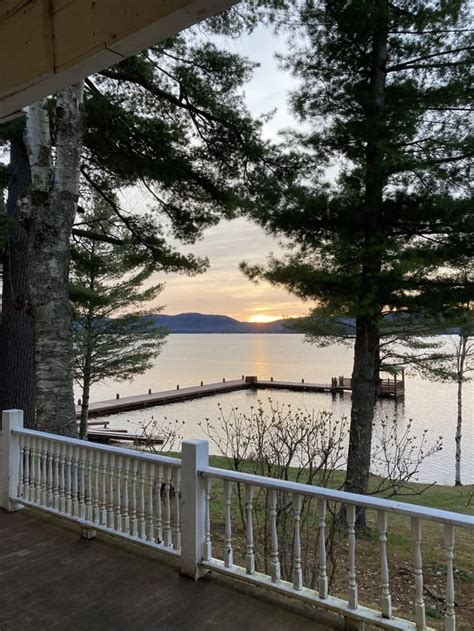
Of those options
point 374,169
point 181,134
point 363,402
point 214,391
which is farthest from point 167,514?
point 214,391

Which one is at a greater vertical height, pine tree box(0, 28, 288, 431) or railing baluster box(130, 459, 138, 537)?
pine tree box(0, 28, 288, 431)

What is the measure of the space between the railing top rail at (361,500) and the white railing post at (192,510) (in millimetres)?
68

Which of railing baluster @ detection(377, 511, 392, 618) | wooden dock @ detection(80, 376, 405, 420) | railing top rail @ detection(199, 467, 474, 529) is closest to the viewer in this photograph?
railing top rail @ detection(199, 467, 474, 529)

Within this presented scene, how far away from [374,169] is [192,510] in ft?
15.8

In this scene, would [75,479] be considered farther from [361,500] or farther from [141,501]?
[361,500]

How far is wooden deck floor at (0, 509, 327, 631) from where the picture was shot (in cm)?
229

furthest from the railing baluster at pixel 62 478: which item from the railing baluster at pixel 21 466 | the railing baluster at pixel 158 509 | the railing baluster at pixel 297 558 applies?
the railing baluster at pixel 297 558

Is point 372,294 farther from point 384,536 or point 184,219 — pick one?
point 384,536

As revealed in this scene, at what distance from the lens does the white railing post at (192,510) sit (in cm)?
274

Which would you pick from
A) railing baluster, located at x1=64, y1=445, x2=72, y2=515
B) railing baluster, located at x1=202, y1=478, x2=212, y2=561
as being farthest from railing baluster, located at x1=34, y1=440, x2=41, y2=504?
railing baluster, located at x1=202, y1=478, x2=212, y2=561

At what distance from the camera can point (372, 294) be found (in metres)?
5.73

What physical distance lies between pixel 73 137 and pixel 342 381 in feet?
97.3

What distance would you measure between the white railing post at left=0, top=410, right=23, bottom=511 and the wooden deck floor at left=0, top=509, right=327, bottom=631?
67cm

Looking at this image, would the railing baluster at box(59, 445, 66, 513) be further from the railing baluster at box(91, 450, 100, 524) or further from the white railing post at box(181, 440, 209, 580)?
the white railing post at box(181, 440, 209, 580)
